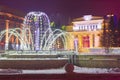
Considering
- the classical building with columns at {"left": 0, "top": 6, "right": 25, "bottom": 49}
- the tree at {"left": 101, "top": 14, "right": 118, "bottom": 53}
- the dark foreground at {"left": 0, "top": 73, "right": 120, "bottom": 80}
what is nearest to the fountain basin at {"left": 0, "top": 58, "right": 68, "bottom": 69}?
the dark foreground at {"left": 0, "top": 73, "right": 120, "bottom": 80}

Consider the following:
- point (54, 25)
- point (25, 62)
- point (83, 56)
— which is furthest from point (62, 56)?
point (54, 25)

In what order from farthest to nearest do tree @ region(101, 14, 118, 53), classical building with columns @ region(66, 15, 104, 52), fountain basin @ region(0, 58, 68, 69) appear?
classical building with columns @ region(66, 15, 104, 52), tree @ region(101, 14, 118, 53), fountain basin @ region(0, 58, 68, 69)

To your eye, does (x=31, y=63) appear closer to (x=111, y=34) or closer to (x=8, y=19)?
(x=111, y=34)

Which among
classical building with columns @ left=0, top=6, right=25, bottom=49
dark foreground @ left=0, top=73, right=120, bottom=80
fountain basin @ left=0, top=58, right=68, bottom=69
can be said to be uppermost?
classical building with columns @ left=0, top=6, right=25, bottom=49

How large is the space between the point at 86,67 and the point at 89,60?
60 cm

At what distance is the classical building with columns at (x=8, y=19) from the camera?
240ft

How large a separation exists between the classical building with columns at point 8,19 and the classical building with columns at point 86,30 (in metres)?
14.6

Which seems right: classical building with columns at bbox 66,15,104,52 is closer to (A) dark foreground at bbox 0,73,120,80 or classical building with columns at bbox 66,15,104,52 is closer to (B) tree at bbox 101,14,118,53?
(B) tree at bbox 101,14,118,53

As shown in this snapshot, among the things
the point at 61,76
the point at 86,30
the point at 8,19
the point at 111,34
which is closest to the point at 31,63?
the point at 61,76

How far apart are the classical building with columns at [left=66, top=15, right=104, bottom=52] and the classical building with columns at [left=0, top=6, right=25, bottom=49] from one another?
1461 cm

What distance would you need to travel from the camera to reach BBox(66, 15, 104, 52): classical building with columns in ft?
242

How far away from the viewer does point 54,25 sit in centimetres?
8162

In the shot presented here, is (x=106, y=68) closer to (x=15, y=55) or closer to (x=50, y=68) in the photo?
(x=50, y=68)

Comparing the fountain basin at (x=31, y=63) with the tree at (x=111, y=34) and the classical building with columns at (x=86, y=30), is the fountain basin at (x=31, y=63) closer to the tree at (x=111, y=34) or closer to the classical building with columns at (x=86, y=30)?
the tree at (x=111, y=34)
